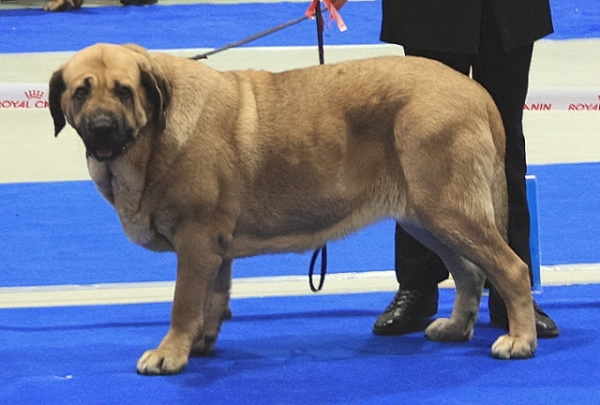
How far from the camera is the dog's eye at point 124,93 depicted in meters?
3.41

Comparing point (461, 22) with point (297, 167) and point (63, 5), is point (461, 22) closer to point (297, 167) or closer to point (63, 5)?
point (297, 167)

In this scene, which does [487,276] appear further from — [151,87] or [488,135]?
[151,87]

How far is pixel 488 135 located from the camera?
3.71 meters

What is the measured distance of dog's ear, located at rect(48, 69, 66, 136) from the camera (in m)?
3.52

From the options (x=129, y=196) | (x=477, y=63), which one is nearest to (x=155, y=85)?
(x=129, y=196)

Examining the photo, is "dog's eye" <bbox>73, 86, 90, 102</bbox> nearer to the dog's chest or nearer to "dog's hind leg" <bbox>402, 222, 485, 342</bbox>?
the dog's chest

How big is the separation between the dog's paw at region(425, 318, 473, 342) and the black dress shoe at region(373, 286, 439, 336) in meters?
0.15

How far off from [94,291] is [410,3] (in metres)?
1.81

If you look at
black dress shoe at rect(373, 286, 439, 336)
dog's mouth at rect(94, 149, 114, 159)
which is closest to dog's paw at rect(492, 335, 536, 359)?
black dress shoe at rect(373, 286, 439, 336)

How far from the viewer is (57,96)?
11.7 ft

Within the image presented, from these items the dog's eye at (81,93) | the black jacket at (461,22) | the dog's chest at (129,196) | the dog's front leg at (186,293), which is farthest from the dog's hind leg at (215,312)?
the black jacket at (461,22)

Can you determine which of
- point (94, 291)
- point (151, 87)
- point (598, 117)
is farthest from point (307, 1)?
point (151, 87)

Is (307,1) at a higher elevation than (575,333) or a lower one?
lower

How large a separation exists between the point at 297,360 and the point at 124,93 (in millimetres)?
1143
